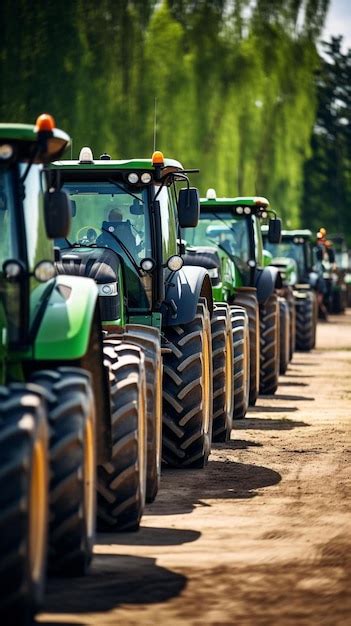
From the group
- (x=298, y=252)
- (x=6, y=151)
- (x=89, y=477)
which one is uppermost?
(x=6, y=151)

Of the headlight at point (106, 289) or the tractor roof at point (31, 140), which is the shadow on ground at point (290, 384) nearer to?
the headlight at point (106, 289)

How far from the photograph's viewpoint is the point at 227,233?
72.5 feet

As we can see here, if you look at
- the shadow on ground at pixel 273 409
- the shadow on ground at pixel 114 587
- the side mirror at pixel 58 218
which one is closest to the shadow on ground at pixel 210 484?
the shadow on ground at pixel 114 587

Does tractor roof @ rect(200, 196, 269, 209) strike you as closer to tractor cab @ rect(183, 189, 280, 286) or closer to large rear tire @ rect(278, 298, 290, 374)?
tractor cab @ rect(183, 189, 280, 286)

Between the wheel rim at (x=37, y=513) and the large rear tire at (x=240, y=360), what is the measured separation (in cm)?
1000

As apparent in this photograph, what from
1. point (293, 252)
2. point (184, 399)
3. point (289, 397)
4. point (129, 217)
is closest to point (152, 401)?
point (184, 399)

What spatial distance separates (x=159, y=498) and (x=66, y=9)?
30351mm

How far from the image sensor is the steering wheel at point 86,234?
13.3 m

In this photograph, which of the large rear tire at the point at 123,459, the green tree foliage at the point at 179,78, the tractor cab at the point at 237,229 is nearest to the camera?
the large rear tire at the point at 123,459

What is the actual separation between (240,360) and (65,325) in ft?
29.4

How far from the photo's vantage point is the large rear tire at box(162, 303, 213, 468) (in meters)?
13.4

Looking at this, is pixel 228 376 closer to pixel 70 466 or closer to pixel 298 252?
pixel 70 466

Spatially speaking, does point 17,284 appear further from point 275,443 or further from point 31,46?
point 31,46

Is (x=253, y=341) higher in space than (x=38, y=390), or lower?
lower
